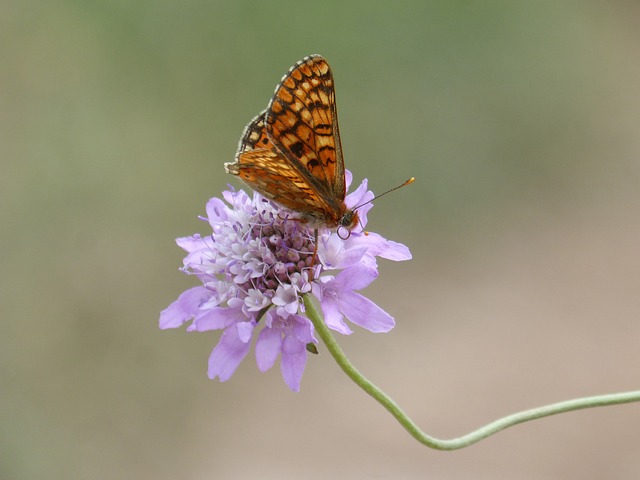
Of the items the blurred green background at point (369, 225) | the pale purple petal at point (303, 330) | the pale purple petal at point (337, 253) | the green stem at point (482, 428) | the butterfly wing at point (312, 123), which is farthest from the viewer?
the blurred green background at point (369, 225)

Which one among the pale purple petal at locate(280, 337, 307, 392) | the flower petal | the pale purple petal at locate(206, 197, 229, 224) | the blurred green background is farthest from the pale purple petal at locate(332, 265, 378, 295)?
the blurred green background

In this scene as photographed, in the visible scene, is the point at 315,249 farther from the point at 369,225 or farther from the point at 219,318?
the point at 369,225

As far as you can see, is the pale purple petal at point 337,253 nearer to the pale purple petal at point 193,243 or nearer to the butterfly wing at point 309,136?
the butterfly wing at point 309,136

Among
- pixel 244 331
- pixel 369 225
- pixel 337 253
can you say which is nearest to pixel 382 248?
pixel 337 253

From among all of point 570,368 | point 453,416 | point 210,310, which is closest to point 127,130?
point 453,416

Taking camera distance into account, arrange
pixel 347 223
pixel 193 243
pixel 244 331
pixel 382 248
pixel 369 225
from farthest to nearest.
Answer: pixel 369 225, pixel 193 243, pixel 382 248, pixel 347 223, pixel 244 331

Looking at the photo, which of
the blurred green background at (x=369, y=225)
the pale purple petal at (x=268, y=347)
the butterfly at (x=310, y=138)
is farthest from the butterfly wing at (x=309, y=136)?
the blurred green background at (x=369, y=225)

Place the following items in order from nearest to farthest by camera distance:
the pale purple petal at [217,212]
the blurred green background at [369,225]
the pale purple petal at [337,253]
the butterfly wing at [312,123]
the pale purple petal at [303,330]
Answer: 1. the pale purple petal at [303,330]
2. the butterfly wing at [312,123]
3. the pale purple petal at [337,253]
4. the pale purple petal at [217,212]
5. the blurred green background at [369,225]

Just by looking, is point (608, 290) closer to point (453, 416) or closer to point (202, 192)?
point (453, 416)
